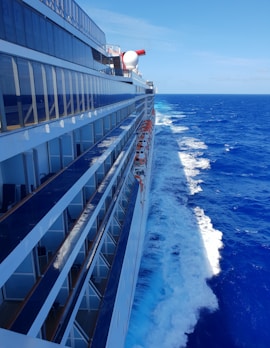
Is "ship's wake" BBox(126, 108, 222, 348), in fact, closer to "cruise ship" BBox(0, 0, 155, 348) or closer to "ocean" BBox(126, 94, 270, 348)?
"ocean" BBox(126, 94, 270, 348)

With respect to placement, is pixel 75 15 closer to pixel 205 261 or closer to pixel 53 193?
pixel 53 193

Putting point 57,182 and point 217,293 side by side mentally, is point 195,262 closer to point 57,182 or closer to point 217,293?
point 217,293

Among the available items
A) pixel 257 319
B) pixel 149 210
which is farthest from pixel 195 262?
pixel 149 210

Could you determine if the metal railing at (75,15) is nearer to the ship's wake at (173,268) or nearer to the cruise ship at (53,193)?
the cruise ship at (53,193)

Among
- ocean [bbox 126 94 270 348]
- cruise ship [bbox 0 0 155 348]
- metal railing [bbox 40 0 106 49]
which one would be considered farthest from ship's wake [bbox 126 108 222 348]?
metal railing [bbox 40 0 106 49]

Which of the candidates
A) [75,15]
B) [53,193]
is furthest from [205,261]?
[75,15]

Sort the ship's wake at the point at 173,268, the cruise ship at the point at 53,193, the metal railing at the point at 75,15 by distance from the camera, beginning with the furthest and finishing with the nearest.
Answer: the ship's wake at the point at 173,268 → the metal railing at the point at 75,15 → the cruise ship at the point at 53,193

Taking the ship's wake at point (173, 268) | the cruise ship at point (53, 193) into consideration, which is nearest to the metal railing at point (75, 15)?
the cruise ship at point (53, 193)
